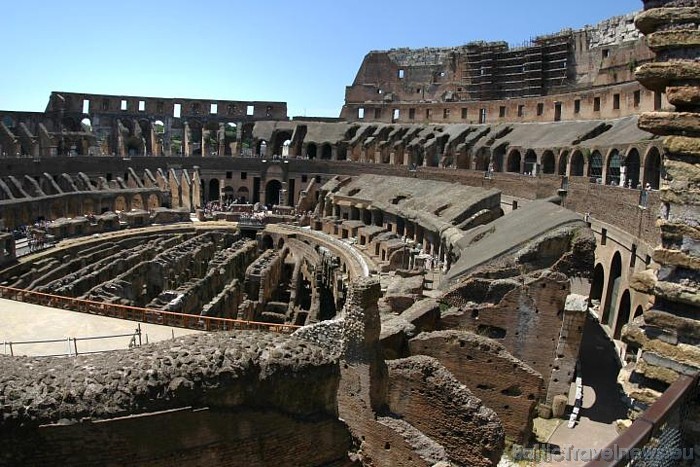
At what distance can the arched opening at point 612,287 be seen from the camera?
20422 mm

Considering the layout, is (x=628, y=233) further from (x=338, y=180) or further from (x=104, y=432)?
(x=338, y=180)

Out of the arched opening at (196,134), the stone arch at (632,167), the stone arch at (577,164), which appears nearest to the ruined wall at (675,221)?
the stone arch at (632,167)

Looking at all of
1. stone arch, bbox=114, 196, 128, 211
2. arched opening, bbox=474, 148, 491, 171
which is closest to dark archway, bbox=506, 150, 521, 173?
arched opening, bbox=474, 148, 491, 171

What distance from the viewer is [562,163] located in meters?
32.5

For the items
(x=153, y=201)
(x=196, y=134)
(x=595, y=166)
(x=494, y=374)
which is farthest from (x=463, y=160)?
(x=494, y=374)

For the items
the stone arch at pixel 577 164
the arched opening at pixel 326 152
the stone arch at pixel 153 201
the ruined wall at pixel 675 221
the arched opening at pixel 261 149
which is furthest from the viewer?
→ the arched opening at pixel 261 149

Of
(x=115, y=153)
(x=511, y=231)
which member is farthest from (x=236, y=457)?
(x=115, y=153)

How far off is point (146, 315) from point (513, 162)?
94.1 ft

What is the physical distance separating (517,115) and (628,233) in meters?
25.3

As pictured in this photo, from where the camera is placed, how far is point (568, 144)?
32.2m

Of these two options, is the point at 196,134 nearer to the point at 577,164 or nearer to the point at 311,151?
the point at 311,151

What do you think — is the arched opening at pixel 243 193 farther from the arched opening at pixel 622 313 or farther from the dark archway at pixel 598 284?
the arched opening at pixel 622 313

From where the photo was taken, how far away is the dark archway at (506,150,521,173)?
3850 centimetres

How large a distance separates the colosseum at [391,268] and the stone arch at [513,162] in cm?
10
